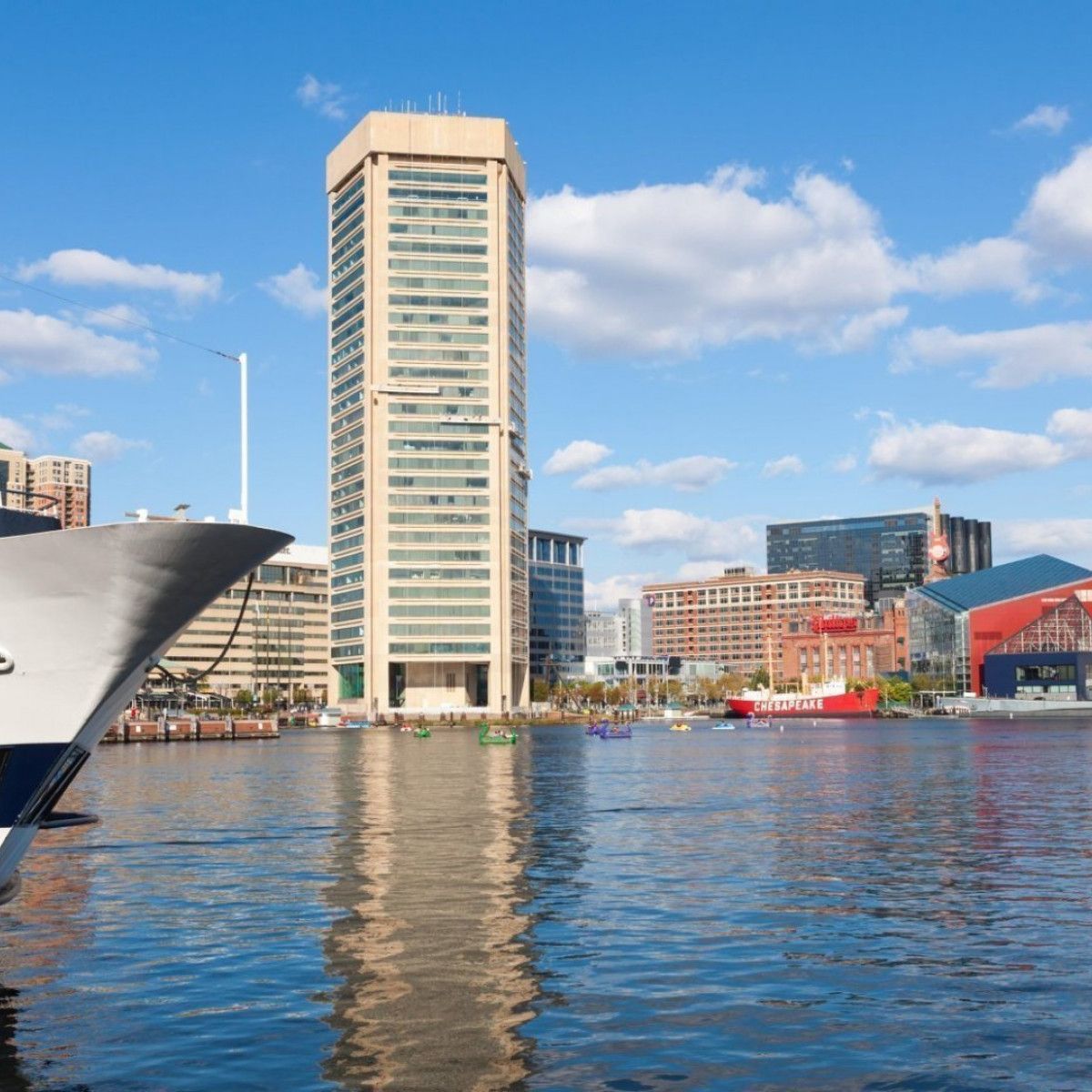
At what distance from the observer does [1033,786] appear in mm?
68688

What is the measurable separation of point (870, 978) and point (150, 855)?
2524cm

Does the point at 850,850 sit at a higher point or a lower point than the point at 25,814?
lower

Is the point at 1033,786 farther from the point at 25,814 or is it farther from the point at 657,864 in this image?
the point at 25,814

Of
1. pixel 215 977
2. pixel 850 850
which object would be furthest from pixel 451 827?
pixel 215 977

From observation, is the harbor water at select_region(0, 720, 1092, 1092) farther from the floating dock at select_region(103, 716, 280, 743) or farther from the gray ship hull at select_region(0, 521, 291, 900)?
the floating dock at select_region(103, 716, 280, 743)

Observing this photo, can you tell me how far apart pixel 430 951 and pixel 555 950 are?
7.64 ft

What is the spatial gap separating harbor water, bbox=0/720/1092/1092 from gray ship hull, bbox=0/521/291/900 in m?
3.72

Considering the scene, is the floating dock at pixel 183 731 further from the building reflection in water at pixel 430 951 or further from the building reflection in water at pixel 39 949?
A: the building reflection in water at pixel 39 949

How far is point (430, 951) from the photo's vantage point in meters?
24.1

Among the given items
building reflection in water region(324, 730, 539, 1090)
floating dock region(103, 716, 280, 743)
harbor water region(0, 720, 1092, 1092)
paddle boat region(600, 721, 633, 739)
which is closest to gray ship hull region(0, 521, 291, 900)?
harbor water region(0, 720, 1092, 1092)

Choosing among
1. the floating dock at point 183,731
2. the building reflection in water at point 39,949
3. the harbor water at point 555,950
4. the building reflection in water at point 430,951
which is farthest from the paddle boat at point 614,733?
the building reflection in water at point 39,949

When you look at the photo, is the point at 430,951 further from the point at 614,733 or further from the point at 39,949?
the point at 614,733

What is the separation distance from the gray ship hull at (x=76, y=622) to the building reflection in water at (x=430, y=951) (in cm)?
592

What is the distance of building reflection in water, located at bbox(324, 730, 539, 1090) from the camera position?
17250 millimetres
